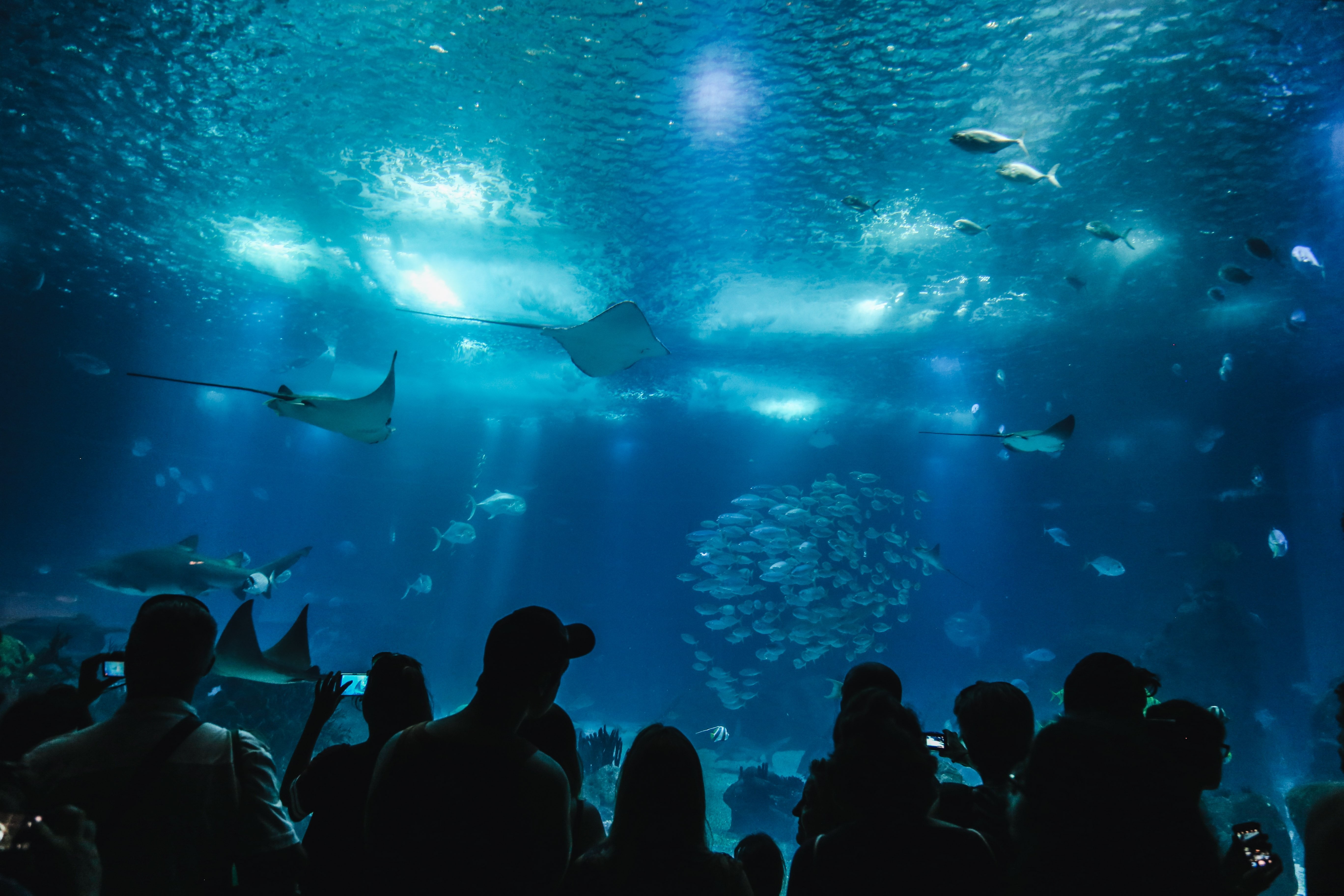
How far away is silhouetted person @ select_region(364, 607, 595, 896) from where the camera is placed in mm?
1396

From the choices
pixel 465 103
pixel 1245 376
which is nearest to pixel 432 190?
pixel 465 103

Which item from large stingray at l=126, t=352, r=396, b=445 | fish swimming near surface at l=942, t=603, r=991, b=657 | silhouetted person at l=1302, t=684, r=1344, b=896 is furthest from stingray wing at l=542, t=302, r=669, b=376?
fish swimming near surface at l=942, t=603, r=991, b=657

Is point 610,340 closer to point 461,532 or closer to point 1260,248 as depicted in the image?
point 1260,248

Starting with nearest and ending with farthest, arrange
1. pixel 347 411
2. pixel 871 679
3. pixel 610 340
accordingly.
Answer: pixel 871 679, pixel 347 411, pixel 610 340

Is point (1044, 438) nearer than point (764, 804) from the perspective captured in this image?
Yes

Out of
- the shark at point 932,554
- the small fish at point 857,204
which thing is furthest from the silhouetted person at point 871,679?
the shark at point 932,554

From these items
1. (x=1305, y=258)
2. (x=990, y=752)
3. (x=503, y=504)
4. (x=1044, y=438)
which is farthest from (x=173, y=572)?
(x=1305, y=258)

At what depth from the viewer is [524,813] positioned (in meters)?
1.42

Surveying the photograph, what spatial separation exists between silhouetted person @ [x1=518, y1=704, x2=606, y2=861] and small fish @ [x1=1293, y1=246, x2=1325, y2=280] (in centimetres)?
1259

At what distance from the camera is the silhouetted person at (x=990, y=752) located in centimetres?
185

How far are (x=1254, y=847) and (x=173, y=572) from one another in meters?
11.2

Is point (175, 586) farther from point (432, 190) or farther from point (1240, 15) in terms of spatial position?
point (1240, 15)

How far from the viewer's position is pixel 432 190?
920 centimetres

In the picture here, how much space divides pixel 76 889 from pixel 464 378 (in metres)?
18.8
